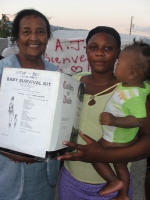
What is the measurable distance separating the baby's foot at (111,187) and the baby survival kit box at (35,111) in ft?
1.16

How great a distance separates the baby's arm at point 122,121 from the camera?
4.14 ft

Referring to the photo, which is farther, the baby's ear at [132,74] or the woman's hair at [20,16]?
the woman's hair at [20,16]

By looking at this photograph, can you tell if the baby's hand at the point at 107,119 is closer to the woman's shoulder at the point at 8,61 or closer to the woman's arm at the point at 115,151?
the woman's arm at the point at 115,151

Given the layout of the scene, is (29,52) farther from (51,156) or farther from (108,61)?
(51,156)

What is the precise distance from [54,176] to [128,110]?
650 mm

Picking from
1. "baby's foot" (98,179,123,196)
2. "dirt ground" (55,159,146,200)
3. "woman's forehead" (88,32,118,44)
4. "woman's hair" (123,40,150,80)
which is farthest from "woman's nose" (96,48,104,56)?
"dirt ground" (55,159,146,200)

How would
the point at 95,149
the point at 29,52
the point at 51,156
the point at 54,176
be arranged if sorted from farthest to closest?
the point at 54,176 < the point at 29,52 < the point at 95,149 < the point at 51,156

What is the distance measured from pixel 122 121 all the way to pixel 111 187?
1.17 ft

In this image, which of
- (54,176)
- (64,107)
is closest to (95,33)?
(64,107)

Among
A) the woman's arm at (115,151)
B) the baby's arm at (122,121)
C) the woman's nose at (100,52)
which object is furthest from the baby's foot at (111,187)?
the woman's nose at (100,52)

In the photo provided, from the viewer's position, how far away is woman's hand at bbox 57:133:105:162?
119 cm

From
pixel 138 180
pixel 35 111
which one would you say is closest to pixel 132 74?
pixel 35 111

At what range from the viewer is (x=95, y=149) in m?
1.24

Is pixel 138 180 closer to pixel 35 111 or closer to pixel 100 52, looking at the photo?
pixel 100 52
